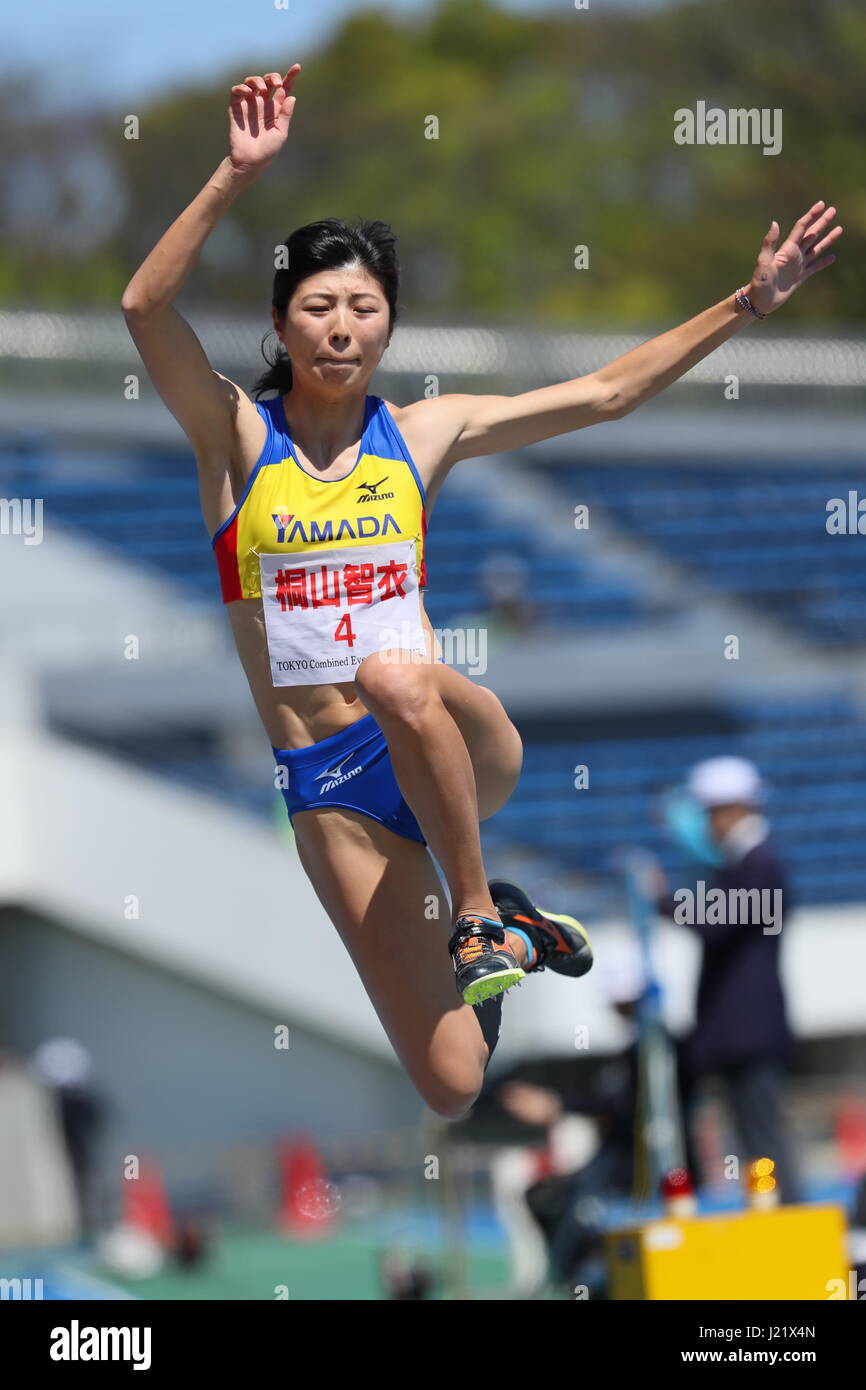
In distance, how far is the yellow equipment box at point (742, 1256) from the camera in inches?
194

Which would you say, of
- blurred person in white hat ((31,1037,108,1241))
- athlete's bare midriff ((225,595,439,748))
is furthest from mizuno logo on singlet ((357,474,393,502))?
blurred person in white hat ((31,1037,108,1241))

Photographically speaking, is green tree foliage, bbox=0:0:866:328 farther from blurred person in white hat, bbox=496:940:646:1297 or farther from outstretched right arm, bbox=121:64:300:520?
outstretched right arm, bbox=121:64:300:520

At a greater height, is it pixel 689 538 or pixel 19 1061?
pixel 689 538

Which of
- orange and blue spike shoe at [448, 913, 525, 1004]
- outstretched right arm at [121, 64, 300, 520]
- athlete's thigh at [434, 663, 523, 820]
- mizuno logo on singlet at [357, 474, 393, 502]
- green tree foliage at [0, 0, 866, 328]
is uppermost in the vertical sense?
green tree foliage at [0, 0, 866, 328]

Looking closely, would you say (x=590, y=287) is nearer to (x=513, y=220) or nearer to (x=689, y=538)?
(x=513, y=220)

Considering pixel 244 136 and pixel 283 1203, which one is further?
pixel 283 1203

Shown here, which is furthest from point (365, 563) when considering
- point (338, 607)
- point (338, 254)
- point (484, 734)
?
point (338, 254)

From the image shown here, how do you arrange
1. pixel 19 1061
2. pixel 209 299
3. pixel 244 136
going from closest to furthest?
pixel 244 136
pixel 19 1061
pixel 209 299

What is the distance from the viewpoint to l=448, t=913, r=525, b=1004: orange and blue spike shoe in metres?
3.84

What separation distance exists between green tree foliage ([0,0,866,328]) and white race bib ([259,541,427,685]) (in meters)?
24.3

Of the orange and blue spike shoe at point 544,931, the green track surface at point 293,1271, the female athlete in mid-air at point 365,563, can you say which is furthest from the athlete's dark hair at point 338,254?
the green track surface at point 293,1271

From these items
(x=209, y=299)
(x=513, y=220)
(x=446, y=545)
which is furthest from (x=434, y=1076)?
(x=513, y=220)

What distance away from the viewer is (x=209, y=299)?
3247 cm

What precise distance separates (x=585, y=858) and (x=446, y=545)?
4.25 metres
